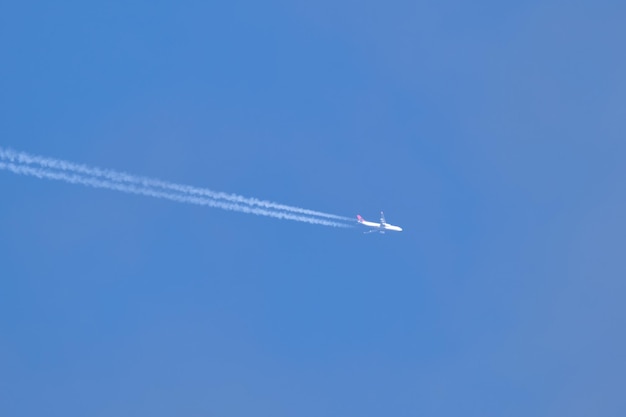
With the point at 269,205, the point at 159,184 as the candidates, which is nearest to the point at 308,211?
the point at 269,205

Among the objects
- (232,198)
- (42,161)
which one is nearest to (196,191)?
(232,198)

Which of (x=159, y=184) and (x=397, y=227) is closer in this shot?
(x=159, y=184)

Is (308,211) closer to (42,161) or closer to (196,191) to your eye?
(196,191)

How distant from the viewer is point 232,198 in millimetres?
190000

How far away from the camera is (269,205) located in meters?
192

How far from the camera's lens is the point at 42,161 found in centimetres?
17775

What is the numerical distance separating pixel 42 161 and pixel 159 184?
11.8 meters

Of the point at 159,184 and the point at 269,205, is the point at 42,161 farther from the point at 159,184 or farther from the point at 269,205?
the point at 269,205

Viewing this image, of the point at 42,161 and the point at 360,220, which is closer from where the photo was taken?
the point at 42,161

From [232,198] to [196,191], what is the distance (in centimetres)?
386

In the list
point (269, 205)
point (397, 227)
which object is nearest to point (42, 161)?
→ point (269, 205)

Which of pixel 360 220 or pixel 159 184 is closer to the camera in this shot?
pixel 159 184

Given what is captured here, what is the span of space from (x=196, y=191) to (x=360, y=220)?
58.3 ft

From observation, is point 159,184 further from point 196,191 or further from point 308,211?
point 308,211
